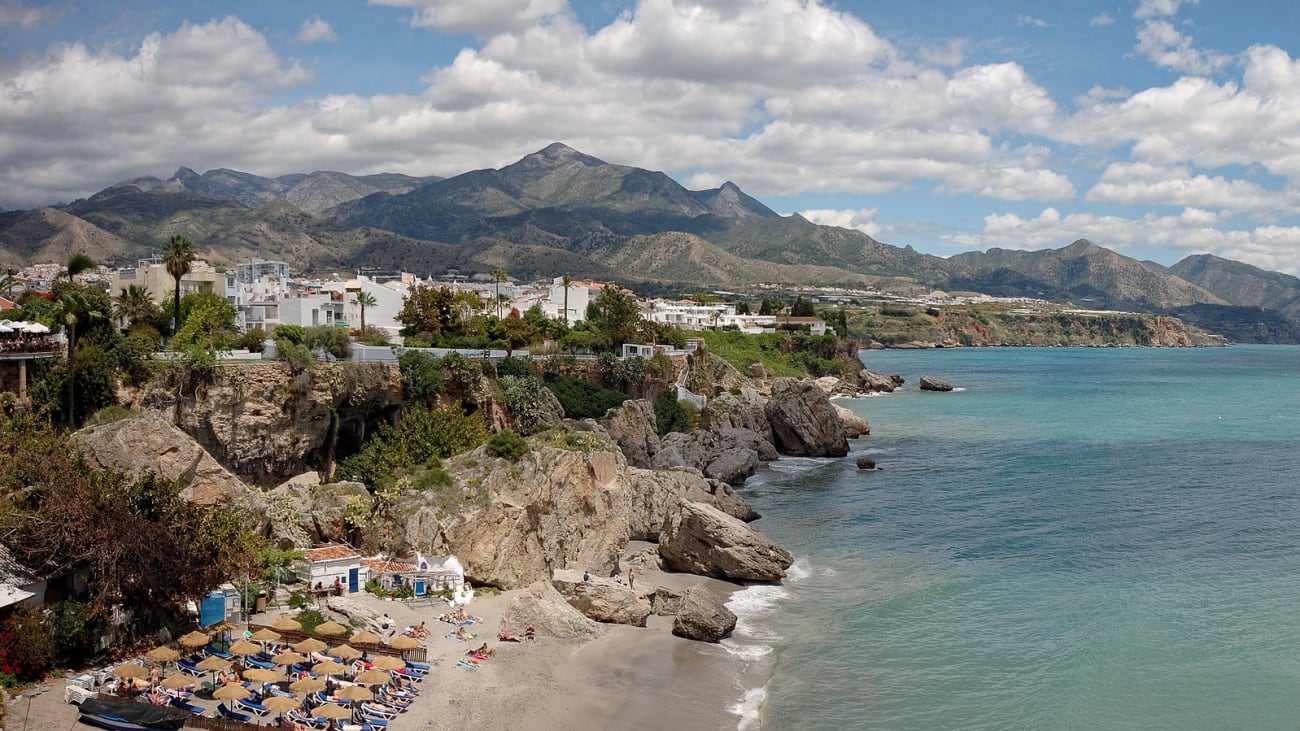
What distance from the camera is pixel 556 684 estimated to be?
901 inches

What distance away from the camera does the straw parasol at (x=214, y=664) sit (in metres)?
20.3

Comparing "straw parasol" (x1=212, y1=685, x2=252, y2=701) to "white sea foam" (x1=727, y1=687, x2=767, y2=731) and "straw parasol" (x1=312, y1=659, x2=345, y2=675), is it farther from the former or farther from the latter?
"white sea foam" (x1=727, y1=687, x2=767, y2=731)

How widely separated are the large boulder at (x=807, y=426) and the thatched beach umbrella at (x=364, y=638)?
41.9m

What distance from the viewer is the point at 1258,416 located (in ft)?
265

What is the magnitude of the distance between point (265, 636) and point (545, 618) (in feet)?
23.5

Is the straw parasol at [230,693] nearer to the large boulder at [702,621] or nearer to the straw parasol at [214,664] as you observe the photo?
the straw parasol at [214,664]

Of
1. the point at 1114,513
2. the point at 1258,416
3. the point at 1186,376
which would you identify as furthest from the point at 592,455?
the point at 1186,376

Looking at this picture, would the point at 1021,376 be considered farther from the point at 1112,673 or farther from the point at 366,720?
the point at 366,720

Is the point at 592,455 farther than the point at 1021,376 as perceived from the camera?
No

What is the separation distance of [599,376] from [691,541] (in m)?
26.5

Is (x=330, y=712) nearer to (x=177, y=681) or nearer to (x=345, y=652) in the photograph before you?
(x=345, y=652)

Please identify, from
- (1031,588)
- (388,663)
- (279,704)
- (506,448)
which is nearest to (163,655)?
(279,704)

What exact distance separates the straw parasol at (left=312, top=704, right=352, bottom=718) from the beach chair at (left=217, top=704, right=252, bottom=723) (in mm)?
1266

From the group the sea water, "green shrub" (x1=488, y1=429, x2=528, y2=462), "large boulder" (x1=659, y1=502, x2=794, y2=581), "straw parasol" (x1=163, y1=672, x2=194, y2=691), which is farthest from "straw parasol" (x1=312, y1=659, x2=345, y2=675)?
"large boulder" (x1=659, y1=502, x2=794, y2=581)
